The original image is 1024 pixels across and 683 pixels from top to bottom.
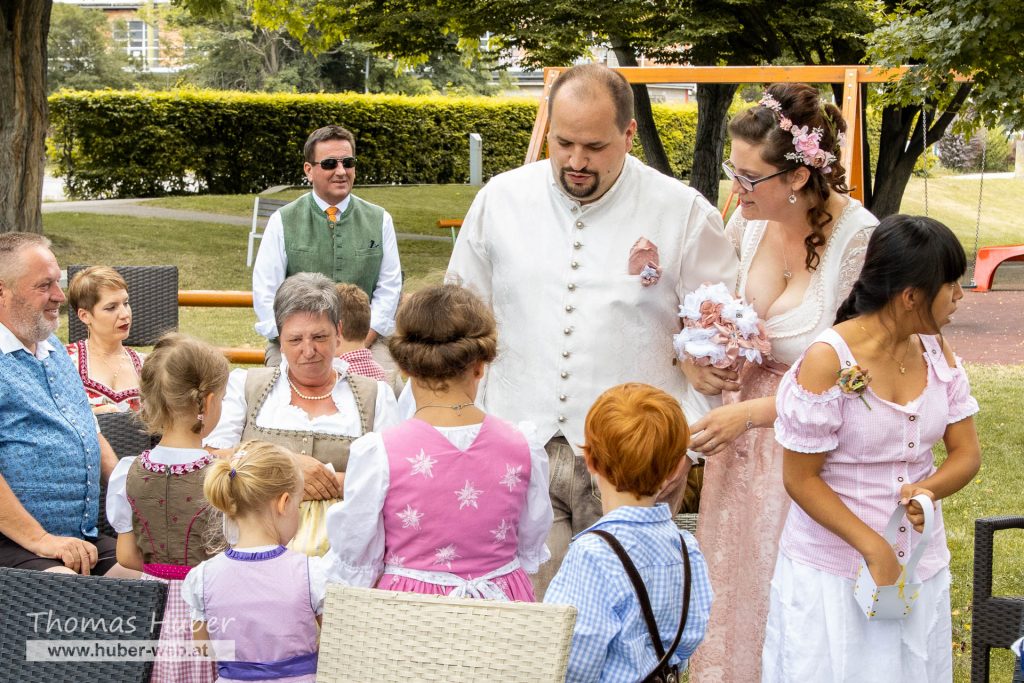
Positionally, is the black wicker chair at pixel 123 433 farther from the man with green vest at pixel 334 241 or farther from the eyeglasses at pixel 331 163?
the eyeglasses at pixel 331 163

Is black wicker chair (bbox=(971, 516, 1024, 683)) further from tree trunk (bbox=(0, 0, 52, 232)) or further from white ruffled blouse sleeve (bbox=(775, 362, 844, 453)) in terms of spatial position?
tree trunk (bbox=(0, 0, 52, 232))

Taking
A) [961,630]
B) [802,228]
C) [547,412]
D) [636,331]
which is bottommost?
[961,630]

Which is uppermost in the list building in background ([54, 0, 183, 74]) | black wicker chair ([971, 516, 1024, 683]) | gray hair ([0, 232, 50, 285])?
building in background ([54, 0, 183, 74])

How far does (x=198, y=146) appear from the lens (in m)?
24.0

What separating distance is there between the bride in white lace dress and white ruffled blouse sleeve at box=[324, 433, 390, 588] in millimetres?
903

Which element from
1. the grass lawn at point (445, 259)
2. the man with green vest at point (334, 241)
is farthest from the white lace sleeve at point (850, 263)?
the man with green vest at point (334, 241)

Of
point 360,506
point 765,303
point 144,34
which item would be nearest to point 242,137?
point 765,303

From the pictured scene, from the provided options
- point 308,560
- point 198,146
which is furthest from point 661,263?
point 198,146

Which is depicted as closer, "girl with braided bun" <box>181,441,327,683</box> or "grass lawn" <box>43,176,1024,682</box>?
"girl with braided bun" <box>181,441,327,683</box>

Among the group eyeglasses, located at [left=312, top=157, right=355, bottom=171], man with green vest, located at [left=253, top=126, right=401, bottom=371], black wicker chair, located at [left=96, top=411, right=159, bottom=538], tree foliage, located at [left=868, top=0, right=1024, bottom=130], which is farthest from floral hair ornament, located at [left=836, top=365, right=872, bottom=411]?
tree foliage, located at [left=868, top=0, right=1024, bottom=130]

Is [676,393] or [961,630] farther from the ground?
[676,393]

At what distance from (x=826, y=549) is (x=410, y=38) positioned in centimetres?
1611

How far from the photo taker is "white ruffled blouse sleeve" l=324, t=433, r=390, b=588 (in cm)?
281

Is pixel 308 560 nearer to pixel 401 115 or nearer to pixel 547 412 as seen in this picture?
pixel 547 412
